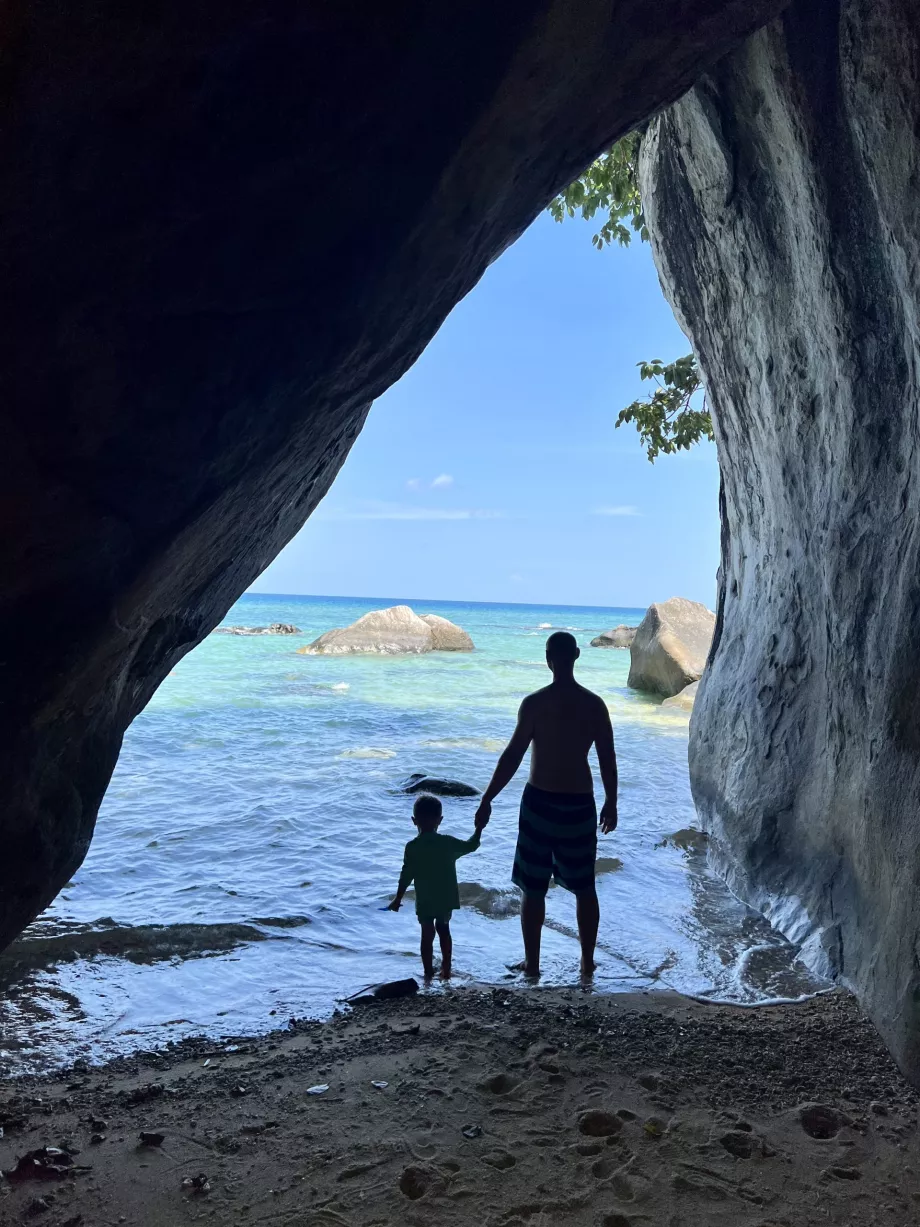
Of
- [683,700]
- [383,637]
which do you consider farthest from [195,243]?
[383,637]

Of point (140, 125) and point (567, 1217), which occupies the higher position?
point (140, 125)

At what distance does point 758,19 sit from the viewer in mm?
3314

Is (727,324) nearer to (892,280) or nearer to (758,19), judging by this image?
(892,280)

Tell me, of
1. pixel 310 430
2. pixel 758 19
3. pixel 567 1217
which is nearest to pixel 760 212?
pixel 758 19

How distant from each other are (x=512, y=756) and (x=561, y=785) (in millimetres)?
327

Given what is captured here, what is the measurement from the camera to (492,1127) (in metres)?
2.59

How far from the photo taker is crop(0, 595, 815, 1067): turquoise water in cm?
411

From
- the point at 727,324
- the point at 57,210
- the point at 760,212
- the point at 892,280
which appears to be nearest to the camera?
the point at 57,210

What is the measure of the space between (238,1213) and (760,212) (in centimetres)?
572

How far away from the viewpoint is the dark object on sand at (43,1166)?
235cm

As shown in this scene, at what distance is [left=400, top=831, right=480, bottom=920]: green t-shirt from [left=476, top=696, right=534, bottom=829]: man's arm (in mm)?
175

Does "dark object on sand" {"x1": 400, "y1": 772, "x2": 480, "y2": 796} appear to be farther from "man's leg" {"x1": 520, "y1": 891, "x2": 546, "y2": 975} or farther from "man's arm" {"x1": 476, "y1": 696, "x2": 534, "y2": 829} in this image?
"man's arm" {"x1": 476, "y1": 696, "x2": 534, "y2": 829}

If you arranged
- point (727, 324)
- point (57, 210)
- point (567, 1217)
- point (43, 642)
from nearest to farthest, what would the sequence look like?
point (567, 1217)
point (57, 210)
point (43, 642)
point (727, 324)

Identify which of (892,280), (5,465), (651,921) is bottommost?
(651,921)
